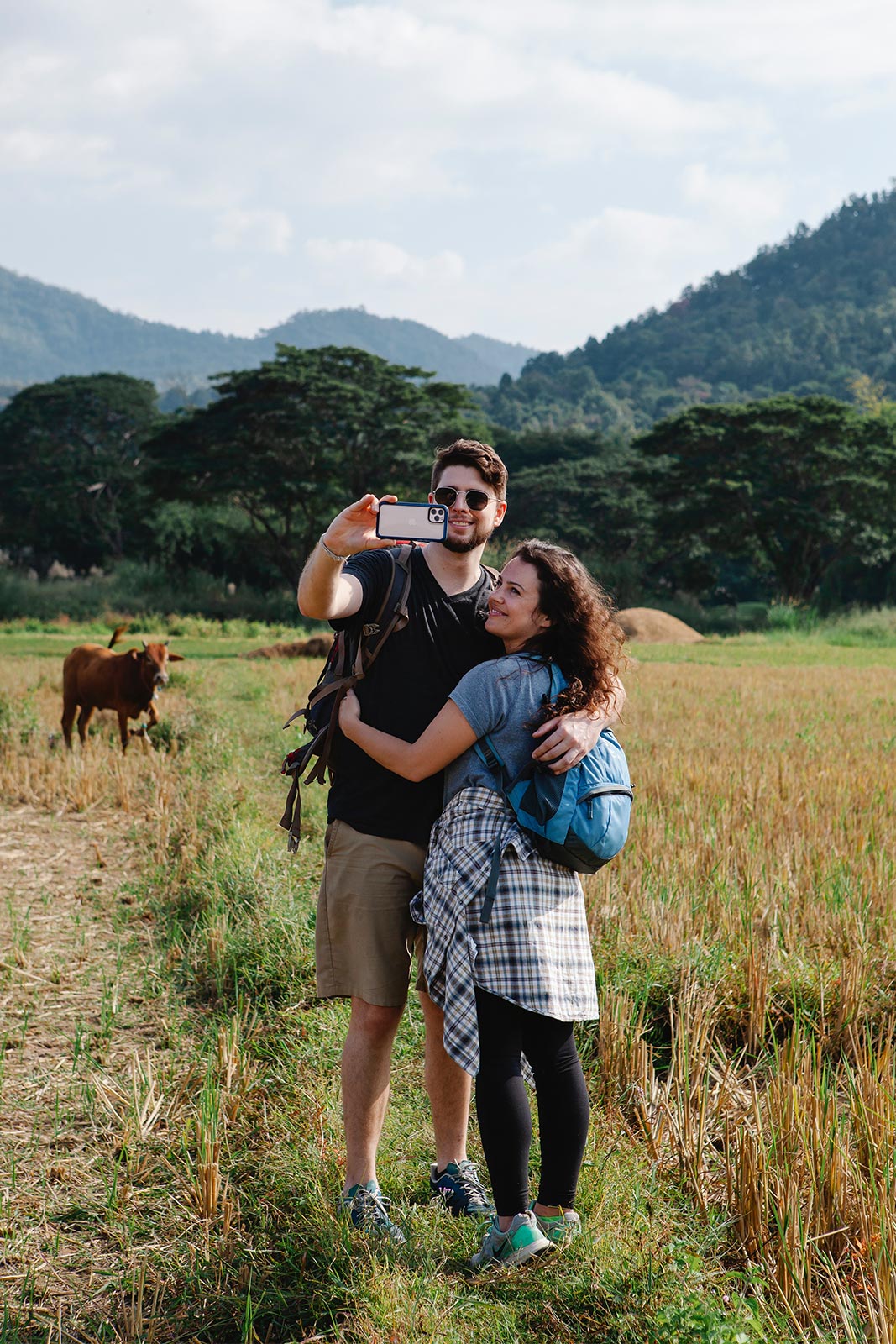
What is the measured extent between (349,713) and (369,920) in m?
0.54

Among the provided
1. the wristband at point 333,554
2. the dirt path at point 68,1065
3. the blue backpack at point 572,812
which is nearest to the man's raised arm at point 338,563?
the wristband at point 333,554

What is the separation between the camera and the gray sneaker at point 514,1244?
7.98 feet

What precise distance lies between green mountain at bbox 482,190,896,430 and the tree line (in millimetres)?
33468

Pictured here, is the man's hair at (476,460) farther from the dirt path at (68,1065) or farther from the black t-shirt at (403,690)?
the dirt path at (68,1065)

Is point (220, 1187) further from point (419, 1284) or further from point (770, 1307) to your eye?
point (770, 1307)

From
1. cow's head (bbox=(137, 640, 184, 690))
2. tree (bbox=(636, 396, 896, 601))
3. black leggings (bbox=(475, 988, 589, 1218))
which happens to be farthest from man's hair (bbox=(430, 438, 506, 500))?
tree (bbox=(636, 396, 896, 601))

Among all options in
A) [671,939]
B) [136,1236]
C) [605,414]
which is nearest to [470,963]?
[136,1236]

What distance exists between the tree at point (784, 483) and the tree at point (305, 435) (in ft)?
27.1

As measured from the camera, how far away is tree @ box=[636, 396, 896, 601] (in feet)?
108

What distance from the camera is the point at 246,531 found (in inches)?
1505

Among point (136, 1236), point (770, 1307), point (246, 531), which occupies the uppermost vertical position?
point (246, 531)

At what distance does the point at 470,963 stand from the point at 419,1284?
0.71 metres

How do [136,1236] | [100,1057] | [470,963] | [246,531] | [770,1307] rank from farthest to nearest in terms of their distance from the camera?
[246,531] < [100,1057] < [136,1236] < [470,963] < [770,1307]

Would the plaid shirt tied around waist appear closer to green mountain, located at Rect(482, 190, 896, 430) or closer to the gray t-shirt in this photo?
the gray t-shirt
